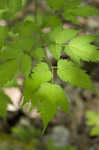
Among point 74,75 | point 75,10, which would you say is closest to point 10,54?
point 74,75

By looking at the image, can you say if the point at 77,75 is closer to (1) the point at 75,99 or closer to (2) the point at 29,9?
(1) the point at 75,99

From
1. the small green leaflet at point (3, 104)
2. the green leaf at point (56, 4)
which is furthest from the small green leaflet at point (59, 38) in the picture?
the small green leaflet at point (3, 104)

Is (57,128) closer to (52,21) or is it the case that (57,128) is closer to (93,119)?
(93,119)

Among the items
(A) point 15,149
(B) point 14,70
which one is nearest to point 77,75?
(B) point 14,70

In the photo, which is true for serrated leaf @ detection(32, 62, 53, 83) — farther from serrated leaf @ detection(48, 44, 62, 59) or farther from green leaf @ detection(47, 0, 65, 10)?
green leaf @ detection(47, 0, 65, 10)

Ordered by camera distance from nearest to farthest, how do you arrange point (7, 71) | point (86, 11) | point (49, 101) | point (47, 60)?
1. point (49, 101)
2. point (7, 71)
3. point (47, 60)
4. point (86, 11)

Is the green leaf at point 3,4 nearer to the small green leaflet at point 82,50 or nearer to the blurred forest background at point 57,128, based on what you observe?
the small green leaflet at point 82,50
